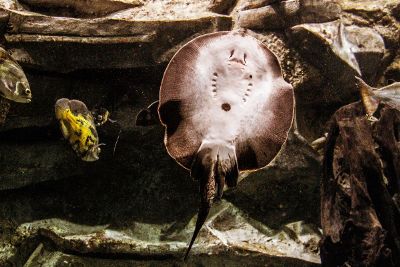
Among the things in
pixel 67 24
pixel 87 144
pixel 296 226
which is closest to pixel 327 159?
pixel 296 226

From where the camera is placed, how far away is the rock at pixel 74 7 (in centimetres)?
360

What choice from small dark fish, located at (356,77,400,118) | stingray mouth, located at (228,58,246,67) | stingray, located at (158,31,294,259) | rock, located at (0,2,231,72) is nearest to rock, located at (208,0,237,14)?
rock, located at (0,2,231,72)

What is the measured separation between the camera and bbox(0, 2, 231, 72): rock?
3199 mm

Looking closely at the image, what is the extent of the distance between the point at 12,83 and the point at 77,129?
57 centimetres

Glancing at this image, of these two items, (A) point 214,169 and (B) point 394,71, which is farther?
(B) point 394,71

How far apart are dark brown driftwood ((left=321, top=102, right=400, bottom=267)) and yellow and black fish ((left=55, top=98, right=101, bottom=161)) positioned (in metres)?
2.28

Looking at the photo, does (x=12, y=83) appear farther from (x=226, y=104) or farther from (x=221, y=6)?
(x=221, y=6)

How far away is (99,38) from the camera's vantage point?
10.9ft

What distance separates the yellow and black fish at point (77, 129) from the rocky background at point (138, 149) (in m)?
0.67

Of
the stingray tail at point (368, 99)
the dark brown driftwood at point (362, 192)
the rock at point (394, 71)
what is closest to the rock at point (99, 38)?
the stingray tail at point (368, 99)

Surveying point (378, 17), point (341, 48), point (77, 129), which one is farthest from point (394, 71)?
point (77, 129)

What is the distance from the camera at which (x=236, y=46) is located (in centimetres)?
298

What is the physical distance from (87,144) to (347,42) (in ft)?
10.1

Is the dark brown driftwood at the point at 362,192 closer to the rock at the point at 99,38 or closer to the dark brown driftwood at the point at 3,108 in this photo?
the rock at the point at 99,38
